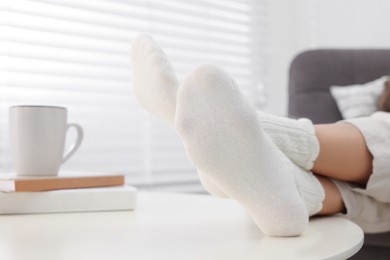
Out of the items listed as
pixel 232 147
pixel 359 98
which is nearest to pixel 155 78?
pixel 232 147

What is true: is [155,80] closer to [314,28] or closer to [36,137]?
[36,137]

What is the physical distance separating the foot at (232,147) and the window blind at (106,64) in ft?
3.01

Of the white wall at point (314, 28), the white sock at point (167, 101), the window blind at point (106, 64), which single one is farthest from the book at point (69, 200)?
the white wall at point (314, 28)

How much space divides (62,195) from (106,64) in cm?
92

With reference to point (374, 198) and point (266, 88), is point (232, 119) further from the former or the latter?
point (266, 88)

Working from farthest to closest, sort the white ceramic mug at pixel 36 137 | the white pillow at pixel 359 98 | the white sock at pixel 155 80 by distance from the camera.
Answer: the white pillow at pixel 359 98, the white ceramic mug at pixel 36 137, the white sock at pixel 155 80

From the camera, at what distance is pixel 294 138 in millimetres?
617

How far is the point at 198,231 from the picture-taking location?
522mm

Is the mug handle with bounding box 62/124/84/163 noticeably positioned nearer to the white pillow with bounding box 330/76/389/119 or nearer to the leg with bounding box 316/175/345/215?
the leg with bounding box 316/175/345/215

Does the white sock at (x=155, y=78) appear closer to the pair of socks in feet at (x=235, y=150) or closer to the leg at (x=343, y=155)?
the pair of socks in feet at (x=235, y=150)

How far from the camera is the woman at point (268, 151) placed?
491 mm

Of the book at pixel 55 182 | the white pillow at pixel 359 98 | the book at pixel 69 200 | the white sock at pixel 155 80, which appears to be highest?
the white sock at pixel 155 80

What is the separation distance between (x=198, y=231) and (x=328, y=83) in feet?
3.26

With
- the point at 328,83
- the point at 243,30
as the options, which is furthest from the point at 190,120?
the point at 243,30
